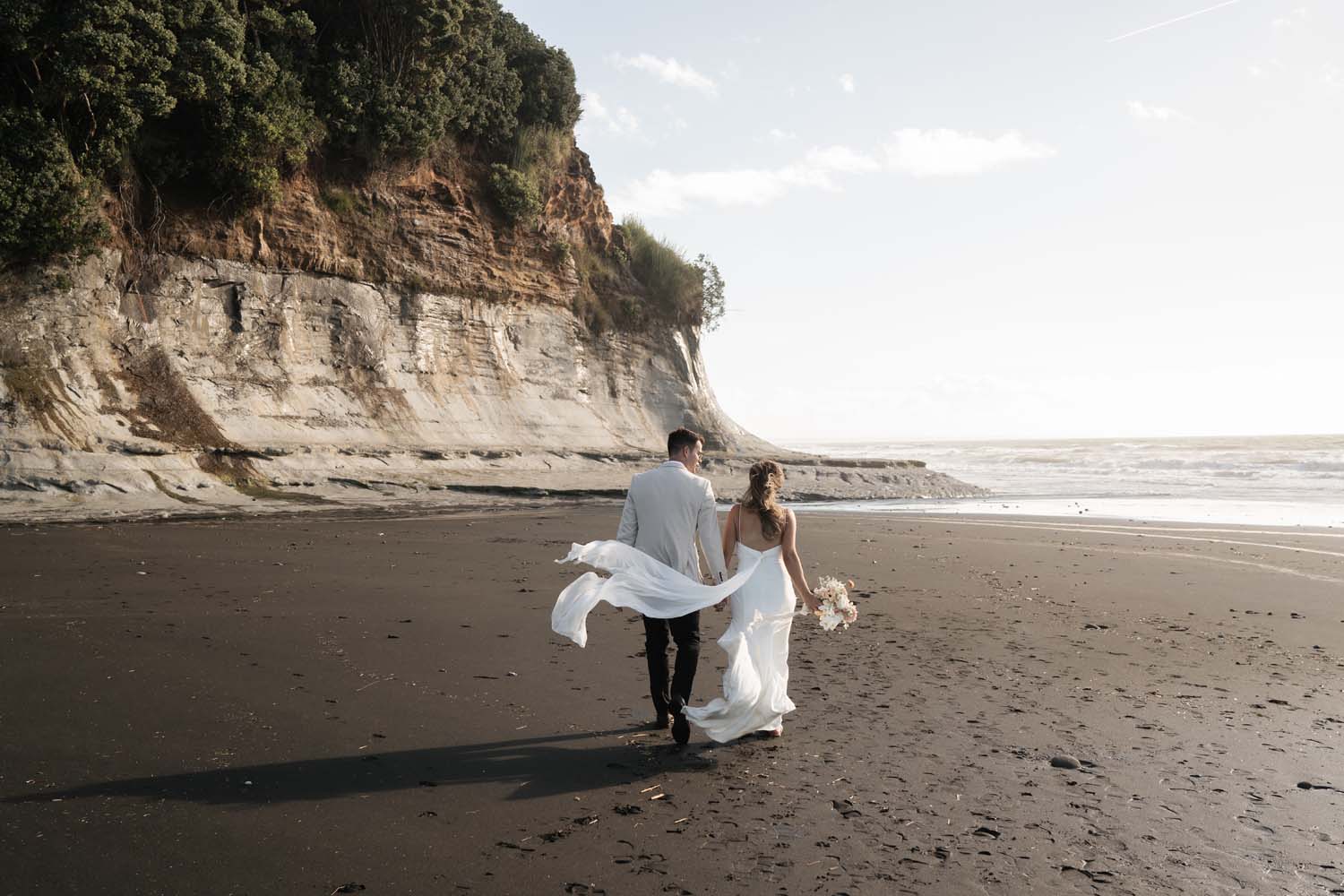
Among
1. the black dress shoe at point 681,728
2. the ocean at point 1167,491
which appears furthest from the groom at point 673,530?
the ocean at point 1167,491

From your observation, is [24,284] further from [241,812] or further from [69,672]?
[241,812]

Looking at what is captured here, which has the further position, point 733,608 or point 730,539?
point 730,539

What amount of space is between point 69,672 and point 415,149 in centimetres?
2439

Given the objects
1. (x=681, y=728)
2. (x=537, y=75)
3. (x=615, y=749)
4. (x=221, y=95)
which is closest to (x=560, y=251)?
(x=537, y=75)

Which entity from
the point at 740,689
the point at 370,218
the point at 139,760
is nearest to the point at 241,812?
the point at 139,760

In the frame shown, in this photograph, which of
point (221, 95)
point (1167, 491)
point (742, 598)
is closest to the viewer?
point (742, 598)

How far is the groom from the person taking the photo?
5.96 metres

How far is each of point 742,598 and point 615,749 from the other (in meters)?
1.20

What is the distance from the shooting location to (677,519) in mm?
6133

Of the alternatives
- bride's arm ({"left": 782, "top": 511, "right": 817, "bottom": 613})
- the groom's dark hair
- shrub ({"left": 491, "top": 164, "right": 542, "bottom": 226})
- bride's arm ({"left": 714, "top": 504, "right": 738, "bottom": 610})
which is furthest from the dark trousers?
shrub ({"left": 491, "top": 164, "right": 542, "bottom": 226})

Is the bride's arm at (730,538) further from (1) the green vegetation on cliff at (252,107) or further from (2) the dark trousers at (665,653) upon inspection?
(1) the green vegetation on cliff at (252,107)

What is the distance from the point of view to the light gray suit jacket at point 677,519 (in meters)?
6.11

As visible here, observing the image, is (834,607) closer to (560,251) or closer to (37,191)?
(37,191)

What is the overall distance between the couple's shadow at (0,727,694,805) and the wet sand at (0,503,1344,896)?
0.02 metres
